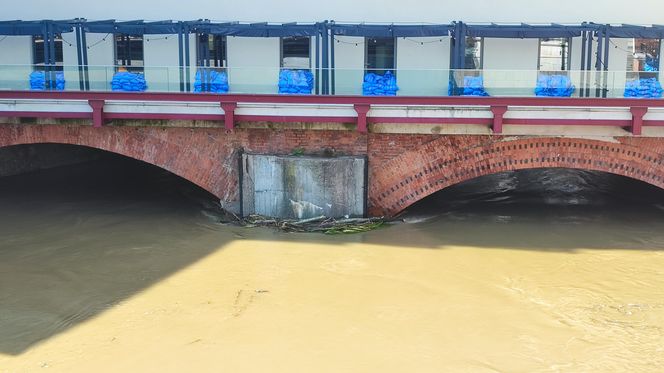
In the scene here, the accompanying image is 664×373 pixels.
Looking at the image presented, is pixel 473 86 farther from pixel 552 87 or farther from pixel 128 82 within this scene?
pixel 128 82

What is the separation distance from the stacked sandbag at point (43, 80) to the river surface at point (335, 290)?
339cm

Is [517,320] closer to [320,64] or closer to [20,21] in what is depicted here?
[320,64]

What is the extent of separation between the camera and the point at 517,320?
11.6 meters

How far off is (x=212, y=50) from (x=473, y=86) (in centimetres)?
841

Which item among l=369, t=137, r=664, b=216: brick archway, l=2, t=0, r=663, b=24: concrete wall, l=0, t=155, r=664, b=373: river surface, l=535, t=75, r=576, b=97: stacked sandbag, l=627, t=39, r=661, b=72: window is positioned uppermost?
l=2, t=0, r=663, b=24: concrete wall

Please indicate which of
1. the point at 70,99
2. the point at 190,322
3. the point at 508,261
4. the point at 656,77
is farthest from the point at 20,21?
the point at 656,77

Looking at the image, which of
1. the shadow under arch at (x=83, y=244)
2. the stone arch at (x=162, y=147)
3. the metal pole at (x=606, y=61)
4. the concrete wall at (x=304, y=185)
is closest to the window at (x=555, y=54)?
the metal pole at (x=606, y=61)

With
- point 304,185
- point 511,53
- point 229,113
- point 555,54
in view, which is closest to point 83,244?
point 229,113

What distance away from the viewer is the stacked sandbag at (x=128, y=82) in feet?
56.6

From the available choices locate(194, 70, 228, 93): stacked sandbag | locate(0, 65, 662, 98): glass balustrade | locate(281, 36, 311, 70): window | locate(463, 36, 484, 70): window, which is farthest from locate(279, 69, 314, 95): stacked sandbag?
locate(463, 36, 484, 70): window

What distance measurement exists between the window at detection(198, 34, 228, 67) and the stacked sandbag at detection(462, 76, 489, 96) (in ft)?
25.3

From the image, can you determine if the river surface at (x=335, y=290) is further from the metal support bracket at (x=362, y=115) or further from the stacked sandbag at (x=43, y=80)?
the stacked sandbag at (x=43, y=80)

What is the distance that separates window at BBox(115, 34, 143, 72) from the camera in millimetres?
21281

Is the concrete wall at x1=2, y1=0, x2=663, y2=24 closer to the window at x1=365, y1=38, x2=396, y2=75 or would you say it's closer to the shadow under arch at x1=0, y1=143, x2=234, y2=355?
the window at x1=365, y1=38, x2=396, y2=75
